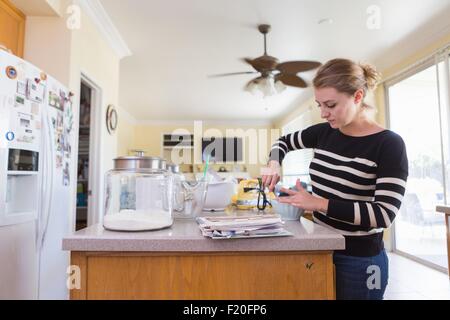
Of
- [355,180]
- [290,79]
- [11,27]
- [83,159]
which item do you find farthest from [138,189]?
[83,159]

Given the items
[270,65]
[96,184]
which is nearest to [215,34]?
[270,65]

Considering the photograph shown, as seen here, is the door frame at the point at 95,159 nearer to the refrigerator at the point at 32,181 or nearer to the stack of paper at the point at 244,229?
the refrigerator at the point at 32,181

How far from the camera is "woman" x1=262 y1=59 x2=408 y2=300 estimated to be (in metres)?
0.89

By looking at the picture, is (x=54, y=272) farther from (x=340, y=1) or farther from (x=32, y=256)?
(x=340, y=1)

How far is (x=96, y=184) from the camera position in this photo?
315 centimetres

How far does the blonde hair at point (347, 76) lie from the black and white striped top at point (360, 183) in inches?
6.9

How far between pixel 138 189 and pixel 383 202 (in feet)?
2.53

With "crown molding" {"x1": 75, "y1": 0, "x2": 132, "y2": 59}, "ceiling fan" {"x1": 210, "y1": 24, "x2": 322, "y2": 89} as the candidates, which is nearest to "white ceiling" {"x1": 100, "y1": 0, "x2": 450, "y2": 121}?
"crown molding" {"x1": 75, "y1": 0, "x2": 132, "y2": 59}

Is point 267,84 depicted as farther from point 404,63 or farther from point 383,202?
point 383,202

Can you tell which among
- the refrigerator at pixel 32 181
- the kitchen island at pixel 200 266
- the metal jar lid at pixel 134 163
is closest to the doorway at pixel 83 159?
the refrigerator at pixel 32 181

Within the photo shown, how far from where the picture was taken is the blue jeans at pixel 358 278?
979 millimetres

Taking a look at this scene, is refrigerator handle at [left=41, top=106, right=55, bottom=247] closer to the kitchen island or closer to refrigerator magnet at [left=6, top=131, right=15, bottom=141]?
refrigerator magnet at [left=6, top=131, right=15, bottom=141]
